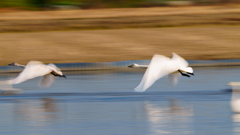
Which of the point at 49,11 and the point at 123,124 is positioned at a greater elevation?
the point at 123,124

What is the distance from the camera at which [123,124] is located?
25.9 ft

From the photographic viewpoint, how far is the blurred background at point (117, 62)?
811 centimetres

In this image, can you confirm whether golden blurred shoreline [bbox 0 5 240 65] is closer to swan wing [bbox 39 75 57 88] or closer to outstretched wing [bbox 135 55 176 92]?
swan wing [bbox 39 75 57 88]

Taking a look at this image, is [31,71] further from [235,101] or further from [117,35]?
[117,35]

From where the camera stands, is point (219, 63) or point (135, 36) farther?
point (135, 36)

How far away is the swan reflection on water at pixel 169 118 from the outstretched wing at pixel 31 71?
189 cm

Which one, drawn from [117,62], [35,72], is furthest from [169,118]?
[117,62]

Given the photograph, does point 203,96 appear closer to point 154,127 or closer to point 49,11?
point 154,127

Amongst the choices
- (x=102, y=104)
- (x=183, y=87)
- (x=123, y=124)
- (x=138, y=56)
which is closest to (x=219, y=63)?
(x=138, y=56)

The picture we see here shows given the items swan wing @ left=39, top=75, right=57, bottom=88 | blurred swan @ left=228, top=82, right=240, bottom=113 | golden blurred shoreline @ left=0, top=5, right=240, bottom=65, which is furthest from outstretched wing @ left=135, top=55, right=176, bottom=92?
golden blurred shoreline @ left=0, top=5, right=240, bottom=65

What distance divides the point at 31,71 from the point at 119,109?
1691mm

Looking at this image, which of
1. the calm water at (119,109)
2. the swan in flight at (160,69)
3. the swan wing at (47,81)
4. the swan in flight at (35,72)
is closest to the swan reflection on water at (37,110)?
the calm water at (119,109)

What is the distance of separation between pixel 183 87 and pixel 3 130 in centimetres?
524

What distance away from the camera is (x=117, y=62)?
55.0 feet
